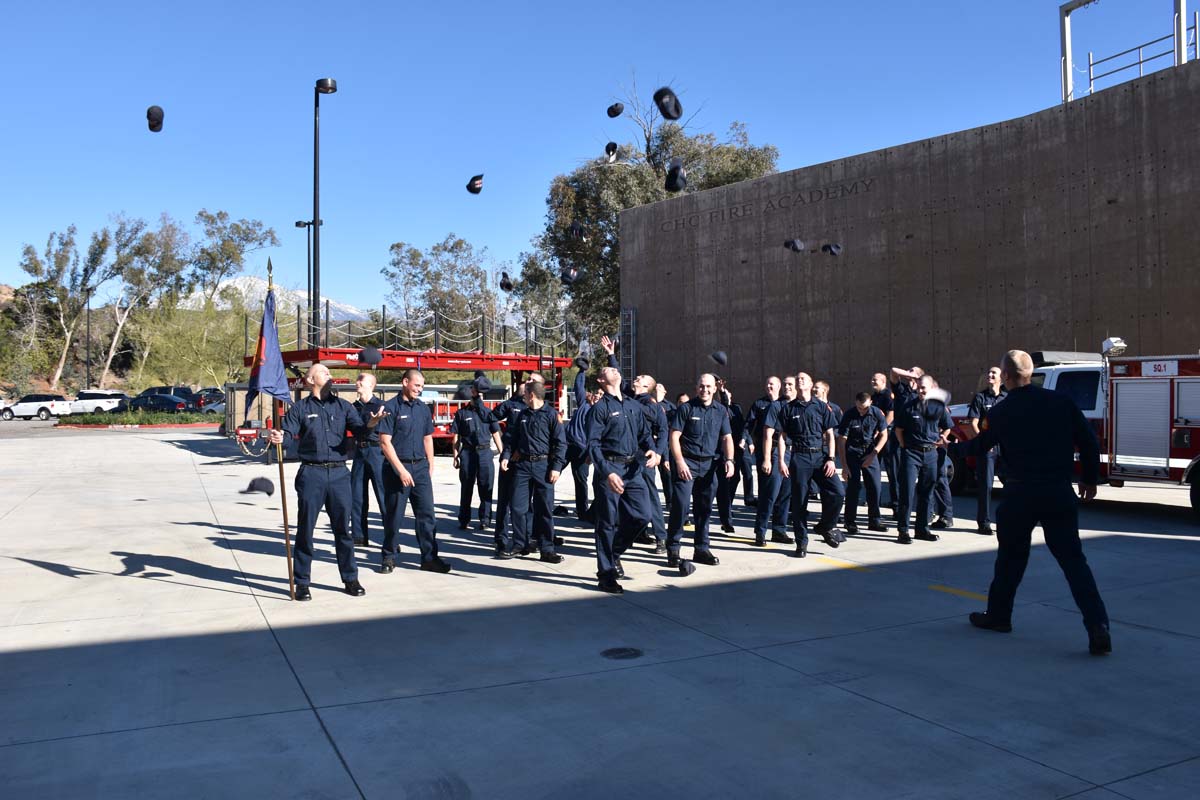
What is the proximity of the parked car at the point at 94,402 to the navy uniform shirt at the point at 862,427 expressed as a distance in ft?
160

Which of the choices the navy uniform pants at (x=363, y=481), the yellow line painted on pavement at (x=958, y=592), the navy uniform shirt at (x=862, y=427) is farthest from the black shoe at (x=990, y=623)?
the navy uniform pants at (x=363, y=481)

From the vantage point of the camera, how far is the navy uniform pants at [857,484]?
1053 cm

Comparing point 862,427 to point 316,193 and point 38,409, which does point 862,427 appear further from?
point 38,409

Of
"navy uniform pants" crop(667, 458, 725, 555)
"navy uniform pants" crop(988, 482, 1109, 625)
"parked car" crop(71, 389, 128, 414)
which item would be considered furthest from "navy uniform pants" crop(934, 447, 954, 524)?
"parked car" crop(71, 389, 128, 414)

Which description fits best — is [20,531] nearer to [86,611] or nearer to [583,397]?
[86,611]

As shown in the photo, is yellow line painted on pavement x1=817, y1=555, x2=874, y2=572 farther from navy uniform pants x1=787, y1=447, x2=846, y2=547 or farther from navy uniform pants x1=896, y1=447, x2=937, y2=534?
navy uniform pants x1=896, y1=447, x2=937, y2=534

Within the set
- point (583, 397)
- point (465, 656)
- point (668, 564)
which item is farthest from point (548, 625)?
point (583, 397)

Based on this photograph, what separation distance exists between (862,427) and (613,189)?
97.4ft

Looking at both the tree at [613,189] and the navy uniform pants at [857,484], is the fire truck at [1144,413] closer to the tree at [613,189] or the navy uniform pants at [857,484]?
the navy uniform pants at [857,484]

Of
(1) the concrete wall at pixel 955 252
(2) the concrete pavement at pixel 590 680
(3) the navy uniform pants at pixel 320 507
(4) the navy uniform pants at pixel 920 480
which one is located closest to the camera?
(2) the concrete pavement at pixel 590 680

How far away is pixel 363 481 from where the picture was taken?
9.76 metres

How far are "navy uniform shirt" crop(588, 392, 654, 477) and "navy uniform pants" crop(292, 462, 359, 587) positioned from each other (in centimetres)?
205

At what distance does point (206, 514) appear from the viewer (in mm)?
12148

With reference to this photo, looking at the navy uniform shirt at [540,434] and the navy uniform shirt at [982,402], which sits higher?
the navy uniform shirt at [982,402]
